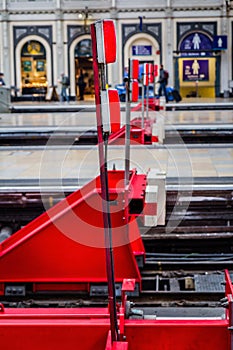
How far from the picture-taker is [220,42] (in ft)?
94.9

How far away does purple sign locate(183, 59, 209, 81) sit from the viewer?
29706 millimetres

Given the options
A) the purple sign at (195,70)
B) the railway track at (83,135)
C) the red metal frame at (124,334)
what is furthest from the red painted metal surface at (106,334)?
the purple sign at (195,70)

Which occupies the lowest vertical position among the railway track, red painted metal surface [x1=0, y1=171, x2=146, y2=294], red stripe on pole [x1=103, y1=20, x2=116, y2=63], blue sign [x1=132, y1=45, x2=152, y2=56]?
red painted metal surface [x1=0, y1=171, x2=146, y2=294]

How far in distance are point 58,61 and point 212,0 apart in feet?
26.2

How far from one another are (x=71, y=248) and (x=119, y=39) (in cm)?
2545

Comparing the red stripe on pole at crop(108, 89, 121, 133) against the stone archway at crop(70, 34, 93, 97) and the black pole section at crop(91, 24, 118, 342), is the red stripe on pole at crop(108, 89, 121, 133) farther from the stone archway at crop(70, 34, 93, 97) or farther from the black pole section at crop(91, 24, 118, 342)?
the stone archway at crop(70, 34, 93, 97)

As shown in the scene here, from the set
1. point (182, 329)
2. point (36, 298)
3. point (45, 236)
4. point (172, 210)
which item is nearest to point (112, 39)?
point (182, 329)

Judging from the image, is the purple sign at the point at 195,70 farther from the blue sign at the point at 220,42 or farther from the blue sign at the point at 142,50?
the blue sign at the point at 142,50

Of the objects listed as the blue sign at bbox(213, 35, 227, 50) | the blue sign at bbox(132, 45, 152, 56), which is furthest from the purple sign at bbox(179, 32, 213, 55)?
the blue sign at bbox(132, 45, 152, 56)

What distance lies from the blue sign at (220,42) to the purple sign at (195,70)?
106 cm

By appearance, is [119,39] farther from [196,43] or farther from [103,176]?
[103,176]

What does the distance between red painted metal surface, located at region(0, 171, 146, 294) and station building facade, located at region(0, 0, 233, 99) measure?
81.5 feet

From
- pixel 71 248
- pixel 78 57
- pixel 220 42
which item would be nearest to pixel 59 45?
pixel 78 57

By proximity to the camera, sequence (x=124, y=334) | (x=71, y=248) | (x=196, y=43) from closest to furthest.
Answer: (x=124, y=334)
(x=71, y=248)
(x=196, y=43)
